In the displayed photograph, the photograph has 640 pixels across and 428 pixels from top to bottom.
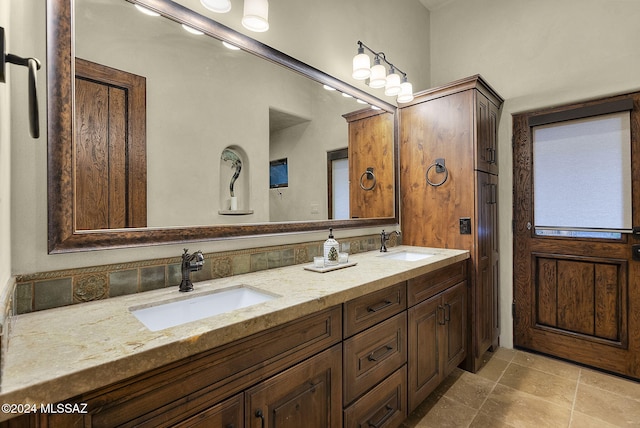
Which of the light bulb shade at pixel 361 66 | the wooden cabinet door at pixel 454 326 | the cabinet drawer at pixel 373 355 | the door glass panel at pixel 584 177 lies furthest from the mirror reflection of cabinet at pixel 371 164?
the door glass panel at pixel 584 177

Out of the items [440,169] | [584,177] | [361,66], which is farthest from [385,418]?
[584,177]

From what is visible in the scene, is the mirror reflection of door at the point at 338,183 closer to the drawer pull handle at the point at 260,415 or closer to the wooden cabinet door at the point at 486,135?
the wooden cabinet door at the point at 486,135

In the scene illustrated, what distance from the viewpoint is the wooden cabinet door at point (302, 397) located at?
952 millimetres

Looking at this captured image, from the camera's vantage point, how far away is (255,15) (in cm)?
142

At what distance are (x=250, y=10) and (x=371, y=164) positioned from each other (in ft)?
4.72

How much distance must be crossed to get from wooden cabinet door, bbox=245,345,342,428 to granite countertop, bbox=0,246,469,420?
0.20 m

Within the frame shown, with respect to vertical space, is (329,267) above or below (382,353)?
above

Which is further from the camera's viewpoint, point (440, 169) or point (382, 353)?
point (440, 169)

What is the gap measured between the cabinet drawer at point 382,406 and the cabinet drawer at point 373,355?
41mm

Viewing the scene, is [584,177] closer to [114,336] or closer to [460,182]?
[460,182]

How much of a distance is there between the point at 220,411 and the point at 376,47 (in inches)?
104

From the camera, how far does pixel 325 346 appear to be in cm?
118

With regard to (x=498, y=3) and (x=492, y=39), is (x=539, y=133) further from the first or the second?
(x=498, y=3)

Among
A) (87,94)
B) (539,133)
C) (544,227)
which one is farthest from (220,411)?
(539,133)
